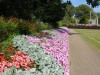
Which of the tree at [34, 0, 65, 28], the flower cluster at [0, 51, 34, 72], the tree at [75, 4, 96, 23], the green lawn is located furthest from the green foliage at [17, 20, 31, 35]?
the tree at [75, 4, 96, 23]

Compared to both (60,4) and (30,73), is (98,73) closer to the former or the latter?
(30,73)

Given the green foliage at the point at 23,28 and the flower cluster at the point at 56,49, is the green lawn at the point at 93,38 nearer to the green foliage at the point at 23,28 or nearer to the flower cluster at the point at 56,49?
the green foliage at the point at 23,28

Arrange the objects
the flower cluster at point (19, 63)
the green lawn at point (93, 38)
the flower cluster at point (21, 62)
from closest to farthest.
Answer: the flower cluster at point (19, 63) < the flower cluster at point (21, 62) < the green lawn at point (93, 38)

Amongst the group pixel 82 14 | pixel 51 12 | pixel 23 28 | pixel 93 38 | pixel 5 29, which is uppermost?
pixel 51 12

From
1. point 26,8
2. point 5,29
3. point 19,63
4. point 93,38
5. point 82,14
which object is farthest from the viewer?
point 82,14

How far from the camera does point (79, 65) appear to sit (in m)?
13.3

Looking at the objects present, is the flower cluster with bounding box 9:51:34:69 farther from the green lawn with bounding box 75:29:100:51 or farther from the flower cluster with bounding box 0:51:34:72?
the green lawn with bounding box 75:29:100:51

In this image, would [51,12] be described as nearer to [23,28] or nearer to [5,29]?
[23,28]

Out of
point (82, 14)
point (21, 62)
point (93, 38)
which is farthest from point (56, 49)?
point (82, 14)

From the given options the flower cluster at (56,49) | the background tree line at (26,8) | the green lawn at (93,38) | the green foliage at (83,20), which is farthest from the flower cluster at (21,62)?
the green foliage at (83,20)

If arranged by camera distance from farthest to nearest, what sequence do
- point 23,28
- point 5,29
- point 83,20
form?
point 83,20
point 23,28
point 5,29

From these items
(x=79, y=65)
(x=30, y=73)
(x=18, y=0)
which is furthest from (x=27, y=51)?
(x=18, y=0)

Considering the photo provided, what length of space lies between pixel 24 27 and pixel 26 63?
13.3 meters

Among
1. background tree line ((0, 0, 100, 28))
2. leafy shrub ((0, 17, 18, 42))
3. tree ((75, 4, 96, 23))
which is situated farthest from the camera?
tree ((75, 4, 96, 23))
